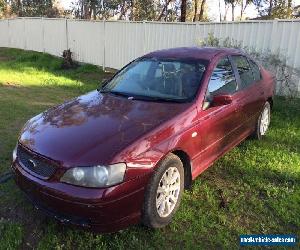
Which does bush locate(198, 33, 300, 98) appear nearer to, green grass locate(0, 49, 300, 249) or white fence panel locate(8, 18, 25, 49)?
green grass locate(0, 49, 300, 249)

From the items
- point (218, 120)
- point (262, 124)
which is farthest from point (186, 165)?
point (262, 124)

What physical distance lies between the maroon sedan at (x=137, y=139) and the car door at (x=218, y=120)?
0.01 m

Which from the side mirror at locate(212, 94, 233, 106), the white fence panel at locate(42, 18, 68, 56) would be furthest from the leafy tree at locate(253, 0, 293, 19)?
the side mirror at locate(212, 94, 233, 106)

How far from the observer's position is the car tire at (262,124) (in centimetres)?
624

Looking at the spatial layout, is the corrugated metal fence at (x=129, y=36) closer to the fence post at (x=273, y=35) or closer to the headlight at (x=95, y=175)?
the fence post at (x=273, y=35)

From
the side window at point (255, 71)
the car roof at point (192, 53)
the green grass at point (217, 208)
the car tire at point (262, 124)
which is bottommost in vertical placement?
the green grass at point (217, 208)

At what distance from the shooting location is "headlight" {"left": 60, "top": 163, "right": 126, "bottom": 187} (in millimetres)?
3299

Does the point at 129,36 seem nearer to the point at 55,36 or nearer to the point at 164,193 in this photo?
the point at 55,36

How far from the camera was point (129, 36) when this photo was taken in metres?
12.7

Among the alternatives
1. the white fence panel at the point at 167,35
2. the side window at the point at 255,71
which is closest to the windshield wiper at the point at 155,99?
the side window at the point at 255,71

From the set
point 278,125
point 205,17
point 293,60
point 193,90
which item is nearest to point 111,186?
point 193,90

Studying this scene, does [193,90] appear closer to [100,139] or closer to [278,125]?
[100,139]

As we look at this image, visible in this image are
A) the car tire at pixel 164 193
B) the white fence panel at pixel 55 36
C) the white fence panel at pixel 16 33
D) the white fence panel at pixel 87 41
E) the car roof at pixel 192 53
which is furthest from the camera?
the white fence panel at pixel 16 33

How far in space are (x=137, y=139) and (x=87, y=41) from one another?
11.6 metres
